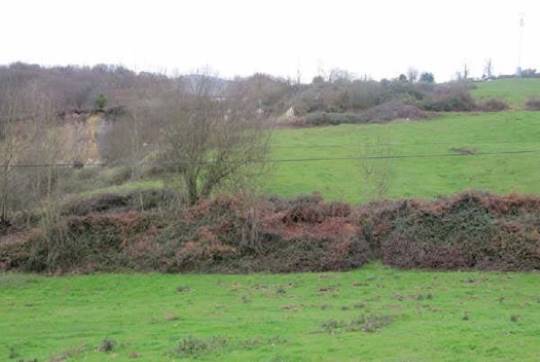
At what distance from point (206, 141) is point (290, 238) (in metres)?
6.91

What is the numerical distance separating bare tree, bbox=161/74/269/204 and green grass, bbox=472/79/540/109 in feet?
141

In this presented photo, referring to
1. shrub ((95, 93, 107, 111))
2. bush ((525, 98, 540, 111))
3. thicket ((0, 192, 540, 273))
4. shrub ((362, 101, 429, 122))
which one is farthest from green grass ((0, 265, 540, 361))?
bush ((525, 98, 540, 111))

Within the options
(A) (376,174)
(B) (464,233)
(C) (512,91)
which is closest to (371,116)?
(C) (512,91)

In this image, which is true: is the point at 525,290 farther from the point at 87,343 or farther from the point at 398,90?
the point at 398,90

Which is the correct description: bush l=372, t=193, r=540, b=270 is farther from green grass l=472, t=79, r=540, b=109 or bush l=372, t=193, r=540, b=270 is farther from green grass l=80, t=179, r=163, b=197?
green grass l=472, t=79, r=540, b=109

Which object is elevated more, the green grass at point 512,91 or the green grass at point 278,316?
the green grass at point 512,91

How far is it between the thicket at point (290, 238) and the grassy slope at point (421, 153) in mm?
4707

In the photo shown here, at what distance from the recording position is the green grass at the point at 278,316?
12.9m

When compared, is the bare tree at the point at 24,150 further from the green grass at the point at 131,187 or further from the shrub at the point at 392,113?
the shrub at the point at 392,113

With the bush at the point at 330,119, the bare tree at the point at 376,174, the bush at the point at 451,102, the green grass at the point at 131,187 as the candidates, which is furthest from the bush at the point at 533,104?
the green grass at the point at 131,187

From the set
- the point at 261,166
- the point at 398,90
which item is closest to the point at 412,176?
the point at 261,166

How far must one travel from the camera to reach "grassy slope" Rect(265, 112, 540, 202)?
134 feet

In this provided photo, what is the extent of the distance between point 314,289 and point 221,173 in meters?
11.1

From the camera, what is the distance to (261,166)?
1299 inches
